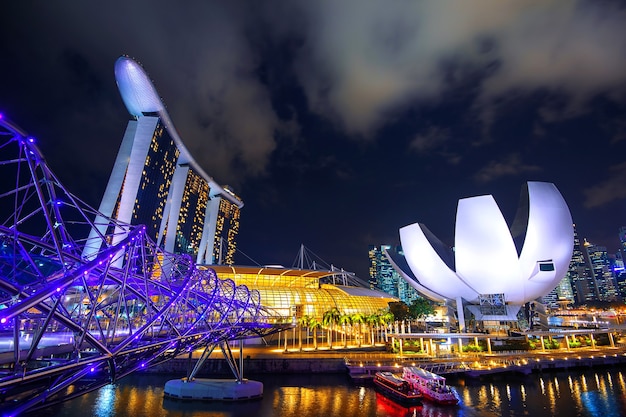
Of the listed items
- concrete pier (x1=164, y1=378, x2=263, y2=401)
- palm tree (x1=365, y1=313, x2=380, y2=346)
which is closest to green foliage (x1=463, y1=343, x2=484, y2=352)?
palm tree (x1=365, y1=313, x2=380, y2=346)

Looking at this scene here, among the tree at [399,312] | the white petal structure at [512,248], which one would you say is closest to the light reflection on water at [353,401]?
the white petal structure at [512,248]

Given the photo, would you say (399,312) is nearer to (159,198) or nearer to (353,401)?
(353,401)

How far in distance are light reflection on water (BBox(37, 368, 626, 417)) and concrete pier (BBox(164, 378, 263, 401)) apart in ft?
→ 2.09

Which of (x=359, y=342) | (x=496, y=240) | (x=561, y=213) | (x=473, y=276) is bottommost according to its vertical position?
(x=359, y=342)

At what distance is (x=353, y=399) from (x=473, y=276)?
113ft

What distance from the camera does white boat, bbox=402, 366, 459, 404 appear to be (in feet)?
83.1

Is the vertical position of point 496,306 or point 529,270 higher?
point 529,270

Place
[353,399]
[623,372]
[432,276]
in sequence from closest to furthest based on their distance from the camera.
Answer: [353,399]
[623,372]
[432,276]

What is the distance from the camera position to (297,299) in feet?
213

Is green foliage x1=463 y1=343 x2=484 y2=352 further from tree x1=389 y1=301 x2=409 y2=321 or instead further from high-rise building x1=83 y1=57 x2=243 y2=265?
high-rise building x1=83 y1=57 x2=243 y2=265

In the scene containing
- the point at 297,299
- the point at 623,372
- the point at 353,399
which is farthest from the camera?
the point at 297,299

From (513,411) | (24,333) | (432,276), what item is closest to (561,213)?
(432,276)

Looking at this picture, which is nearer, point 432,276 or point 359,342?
point 359,342

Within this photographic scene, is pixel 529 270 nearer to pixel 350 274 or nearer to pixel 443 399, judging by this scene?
pixel 443 399
